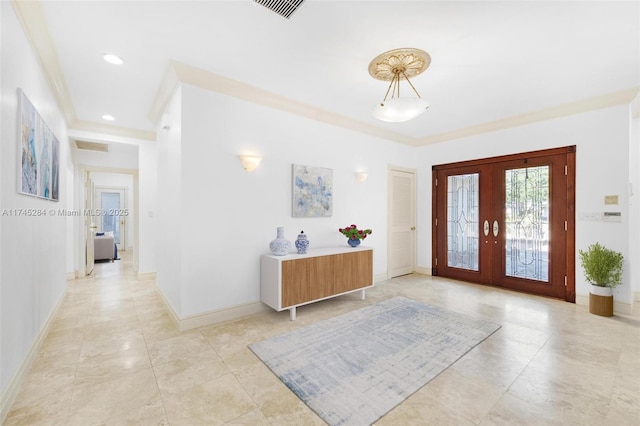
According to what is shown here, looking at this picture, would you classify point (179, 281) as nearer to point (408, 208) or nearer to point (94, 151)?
point (408, 208)

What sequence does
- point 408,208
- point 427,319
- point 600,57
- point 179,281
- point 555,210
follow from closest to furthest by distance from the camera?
point 600,57 → point 179,281 → point 427,319 → point 555,210 → point 408,208

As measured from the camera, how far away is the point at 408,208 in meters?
5.64

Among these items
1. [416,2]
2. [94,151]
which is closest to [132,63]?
[416,2]

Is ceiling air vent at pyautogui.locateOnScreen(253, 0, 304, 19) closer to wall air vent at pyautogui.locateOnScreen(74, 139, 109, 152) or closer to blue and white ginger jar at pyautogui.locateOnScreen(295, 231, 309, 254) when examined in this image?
blue and white ginger jar at pyautogui.locateOnScreen(295, 231, 309, 254)

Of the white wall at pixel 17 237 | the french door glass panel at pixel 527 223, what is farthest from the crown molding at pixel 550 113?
the white wall at pixel 17 237

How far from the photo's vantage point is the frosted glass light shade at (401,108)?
2.56 m

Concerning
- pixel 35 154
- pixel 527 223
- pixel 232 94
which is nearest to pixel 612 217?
pixel 527 223

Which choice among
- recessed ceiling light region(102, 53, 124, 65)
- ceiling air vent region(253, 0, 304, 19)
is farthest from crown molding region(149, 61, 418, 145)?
ceiling air vent region(253, 0, 304, 19)

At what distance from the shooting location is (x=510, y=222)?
14.8 feet

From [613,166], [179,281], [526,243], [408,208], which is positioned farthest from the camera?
[408,208]

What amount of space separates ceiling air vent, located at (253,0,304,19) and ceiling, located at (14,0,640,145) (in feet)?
0.24

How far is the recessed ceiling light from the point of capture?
2.71 metres

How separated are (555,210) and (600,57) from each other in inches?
83.6

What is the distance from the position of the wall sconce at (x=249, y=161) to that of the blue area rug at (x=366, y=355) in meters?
1.92
